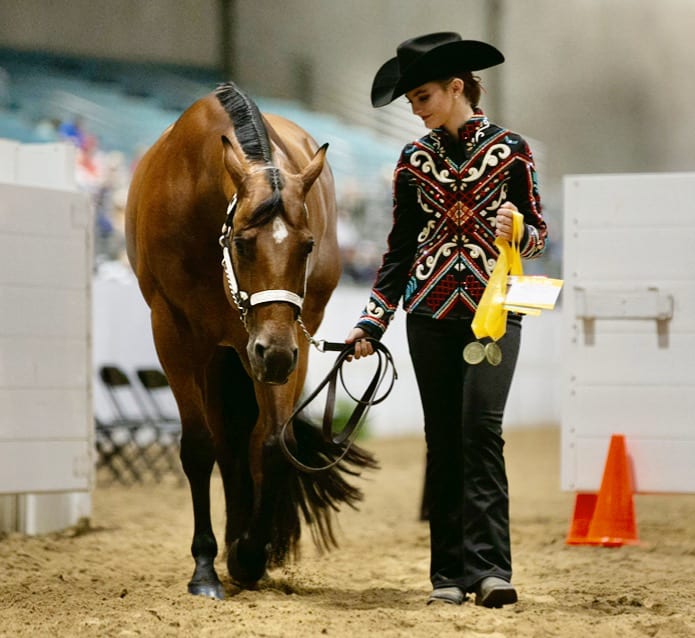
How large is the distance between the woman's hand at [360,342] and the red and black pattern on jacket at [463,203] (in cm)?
18

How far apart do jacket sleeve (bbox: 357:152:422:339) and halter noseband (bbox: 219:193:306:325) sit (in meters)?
0.42

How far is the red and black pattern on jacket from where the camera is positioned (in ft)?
11.4

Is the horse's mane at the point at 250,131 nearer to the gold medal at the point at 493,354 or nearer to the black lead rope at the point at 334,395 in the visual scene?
the black lead rope at the point at 334,395

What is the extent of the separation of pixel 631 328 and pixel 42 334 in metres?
2.81

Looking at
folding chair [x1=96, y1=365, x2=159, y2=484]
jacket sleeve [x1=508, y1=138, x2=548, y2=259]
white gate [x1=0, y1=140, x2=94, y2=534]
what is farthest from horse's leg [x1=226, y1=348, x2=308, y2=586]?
folding chair [x1=96, y1=365, x2=159, y2=484]

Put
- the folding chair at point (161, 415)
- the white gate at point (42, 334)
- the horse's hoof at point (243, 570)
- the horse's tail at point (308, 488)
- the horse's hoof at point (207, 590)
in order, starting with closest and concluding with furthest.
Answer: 1. the horse's hoof at point (207, 590)
2. the horse's hoof at point (243, 570)
3. the horse's tail at point (308, 488)
4. the white gate at point (42, 334)
5. the folding chair at point (161, 415)

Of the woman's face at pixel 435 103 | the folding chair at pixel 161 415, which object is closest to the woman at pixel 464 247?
the woman's face at pixel 435 103

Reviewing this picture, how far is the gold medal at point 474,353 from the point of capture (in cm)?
341

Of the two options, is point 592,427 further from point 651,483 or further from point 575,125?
point 575,125

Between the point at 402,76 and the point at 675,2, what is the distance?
14.6 meters

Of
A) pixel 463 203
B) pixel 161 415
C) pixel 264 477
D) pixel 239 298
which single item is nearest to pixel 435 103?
pixel 463 203

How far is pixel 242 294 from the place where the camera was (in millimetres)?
3332

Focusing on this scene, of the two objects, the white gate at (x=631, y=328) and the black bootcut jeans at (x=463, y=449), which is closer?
the black bootcut jeans at (x=463, y=449)

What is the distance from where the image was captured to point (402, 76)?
3.46 metres
